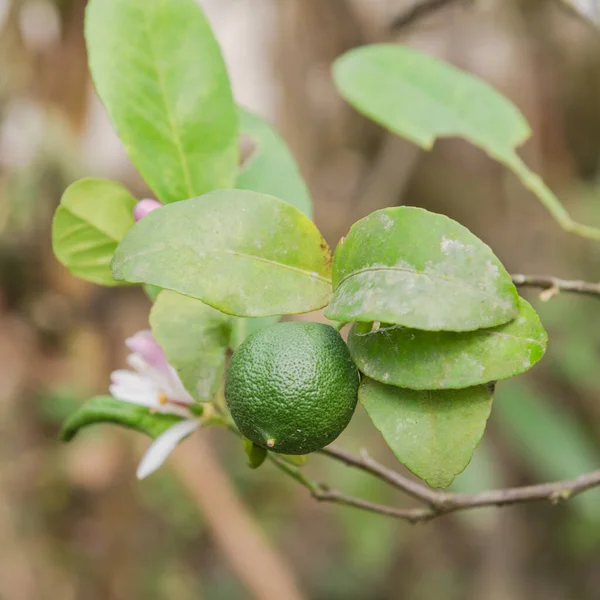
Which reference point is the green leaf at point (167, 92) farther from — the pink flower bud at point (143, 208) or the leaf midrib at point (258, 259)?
the leaf midrib at point (258, 259)

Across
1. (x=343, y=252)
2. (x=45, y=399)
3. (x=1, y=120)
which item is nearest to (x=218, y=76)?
(x=343, y=252)

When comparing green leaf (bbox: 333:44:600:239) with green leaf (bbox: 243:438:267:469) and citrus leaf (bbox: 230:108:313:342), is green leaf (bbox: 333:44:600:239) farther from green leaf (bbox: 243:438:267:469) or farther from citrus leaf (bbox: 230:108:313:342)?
→ green leaf (bbox: 243:438:267:469)

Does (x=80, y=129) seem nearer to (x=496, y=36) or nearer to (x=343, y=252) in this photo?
(x=496, y=36)

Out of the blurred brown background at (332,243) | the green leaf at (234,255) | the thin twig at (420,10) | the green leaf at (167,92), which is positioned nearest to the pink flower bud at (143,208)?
the green leaf at (167,92)

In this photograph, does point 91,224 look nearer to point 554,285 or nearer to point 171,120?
point 171,120

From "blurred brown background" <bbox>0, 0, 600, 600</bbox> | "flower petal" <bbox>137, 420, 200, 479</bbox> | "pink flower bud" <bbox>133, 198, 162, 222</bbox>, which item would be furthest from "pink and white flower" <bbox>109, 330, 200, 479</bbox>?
"blurred brown background" <bbox>0, 0, 600, 600</bbox>

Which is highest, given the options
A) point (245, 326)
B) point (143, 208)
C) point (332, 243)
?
point (143, 208)

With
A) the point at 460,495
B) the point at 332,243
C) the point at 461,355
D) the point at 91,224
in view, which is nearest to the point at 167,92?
the point at 91,224
